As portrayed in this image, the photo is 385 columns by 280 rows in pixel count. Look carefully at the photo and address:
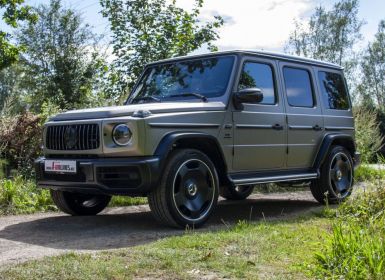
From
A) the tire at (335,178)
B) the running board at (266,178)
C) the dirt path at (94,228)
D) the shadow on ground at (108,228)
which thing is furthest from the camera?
the tire at (335,178)

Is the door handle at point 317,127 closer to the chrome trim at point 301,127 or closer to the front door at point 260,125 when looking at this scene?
the chrome trim at point 301,127

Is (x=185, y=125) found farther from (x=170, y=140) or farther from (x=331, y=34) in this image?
(x=331, y=34)

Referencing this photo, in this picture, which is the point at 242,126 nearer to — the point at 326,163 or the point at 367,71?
the point at 326,163

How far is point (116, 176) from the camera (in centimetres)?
570

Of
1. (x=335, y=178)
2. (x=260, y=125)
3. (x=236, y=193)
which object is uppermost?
(x=260, y=125)

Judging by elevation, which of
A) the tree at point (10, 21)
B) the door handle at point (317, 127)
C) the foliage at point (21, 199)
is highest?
the tree at point (10, 21)

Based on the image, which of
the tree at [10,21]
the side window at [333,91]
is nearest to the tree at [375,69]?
the tree at [10,21]

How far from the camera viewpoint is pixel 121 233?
5824mm

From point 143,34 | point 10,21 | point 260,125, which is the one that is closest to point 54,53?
point 10,21

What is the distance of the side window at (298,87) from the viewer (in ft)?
25.4

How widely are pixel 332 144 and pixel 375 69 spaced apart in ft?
173

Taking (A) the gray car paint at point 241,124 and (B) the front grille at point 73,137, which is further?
(B) the front grille at point 73,137

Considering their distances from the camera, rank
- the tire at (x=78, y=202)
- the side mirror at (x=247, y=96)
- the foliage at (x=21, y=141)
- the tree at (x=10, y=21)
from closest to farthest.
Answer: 1. the side mirror at (x=247, y=96)
2. the tire at (x=78, y=202)
3. the foliage at (x=21, y=141)
4. the tree at (x=10, y=21)

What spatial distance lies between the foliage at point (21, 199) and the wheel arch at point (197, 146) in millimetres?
2676
